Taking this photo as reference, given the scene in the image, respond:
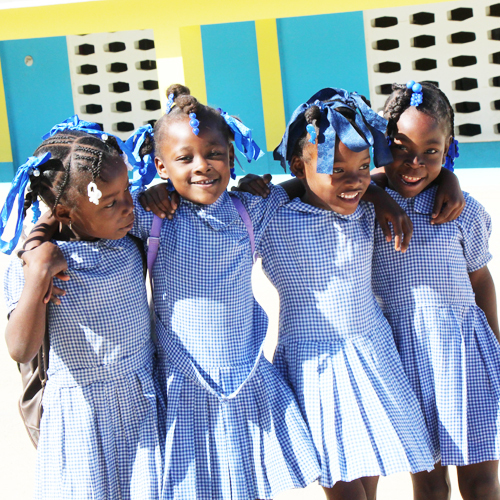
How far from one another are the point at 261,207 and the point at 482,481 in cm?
117

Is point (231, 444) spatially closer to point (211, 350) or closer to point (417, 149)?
point (211, 350)

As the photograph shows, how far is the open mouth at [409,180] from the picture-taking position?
2170 mm

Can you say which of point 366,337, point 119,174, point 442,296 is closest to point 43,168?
point 119,174

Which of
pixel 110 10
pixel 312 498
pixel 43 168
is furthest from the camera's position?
pixel 110 10

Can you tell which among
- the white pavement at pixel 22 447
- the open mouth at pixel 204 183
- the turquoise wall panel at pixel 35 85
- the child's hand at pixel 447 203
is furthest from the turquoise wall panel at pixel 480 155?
the open mouth at pixel 204 183

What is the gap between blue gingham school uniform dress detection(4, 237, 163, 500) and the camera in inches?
75.4

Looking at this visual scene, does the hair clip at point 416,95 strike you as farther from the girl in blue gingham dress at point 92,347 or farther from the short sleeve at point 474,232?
the girl in blue gingham dress at point 92,347

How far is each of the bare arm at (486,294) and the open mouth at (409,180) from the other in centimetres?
43

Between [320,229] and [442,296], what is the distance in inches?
18.8

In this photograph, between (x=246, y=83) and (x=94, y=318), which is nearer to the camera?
(x=94, y=318)

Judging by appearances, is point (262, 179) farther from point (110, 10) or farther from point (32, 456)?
point (110, 10)

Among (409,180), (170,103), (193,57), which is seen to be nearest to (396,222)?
(409,180)

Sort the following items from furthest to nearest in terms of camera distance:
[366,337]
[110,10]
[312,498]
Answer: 1. [110,10]
2. [312,498]
3. [366,337]

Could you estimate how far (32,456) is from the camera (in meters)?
3.07
